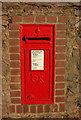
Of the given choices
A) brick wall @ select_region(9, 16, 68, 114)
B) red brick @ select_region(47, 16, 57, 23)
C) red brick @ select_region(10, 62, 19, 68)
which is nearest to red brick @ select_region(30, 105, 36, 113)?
brick wall @ select_region(9, 16, 68, 114)

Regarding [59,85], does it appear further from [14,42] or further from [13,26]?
[13,26]

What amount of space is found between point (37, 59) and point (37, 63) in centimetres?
6

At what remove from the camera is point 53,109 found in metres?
1.64

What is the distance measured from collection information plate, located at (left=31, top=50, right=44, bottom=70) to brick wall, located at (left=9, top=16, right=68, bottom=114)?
0.68 feet

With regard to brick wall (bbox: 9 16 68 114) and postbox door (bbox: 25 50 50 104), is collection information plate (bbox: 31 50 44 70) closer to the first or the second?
postbox door (bbox: 25 50 50 104)

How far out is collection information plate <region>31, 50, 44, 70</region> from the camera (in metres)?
1.51

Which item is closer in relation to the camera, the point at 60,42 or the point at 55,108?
the point at 60,42

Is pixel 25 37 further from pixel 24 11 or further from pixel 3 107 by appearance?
pixel 3 107

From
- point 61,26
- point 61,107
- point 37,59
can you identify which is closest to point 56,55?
point 37,59

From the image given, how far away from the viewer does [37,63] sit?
5.02 feet

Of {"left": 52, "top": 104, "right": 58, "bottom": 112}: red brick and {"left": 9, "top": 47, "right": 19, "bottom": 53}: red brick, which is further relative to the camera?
{"left": 52, "top": 104, "right": 58, "bottom": 112}: red brick

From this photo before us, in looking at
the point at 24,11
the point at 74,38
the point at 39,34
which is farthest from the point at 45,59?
the point at 24,11

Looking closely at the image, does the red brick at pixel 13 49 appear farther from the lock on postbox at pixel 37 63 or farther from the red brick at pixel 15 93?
the red brick at pixel 15 93

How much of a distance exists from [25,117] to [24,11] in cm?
153
